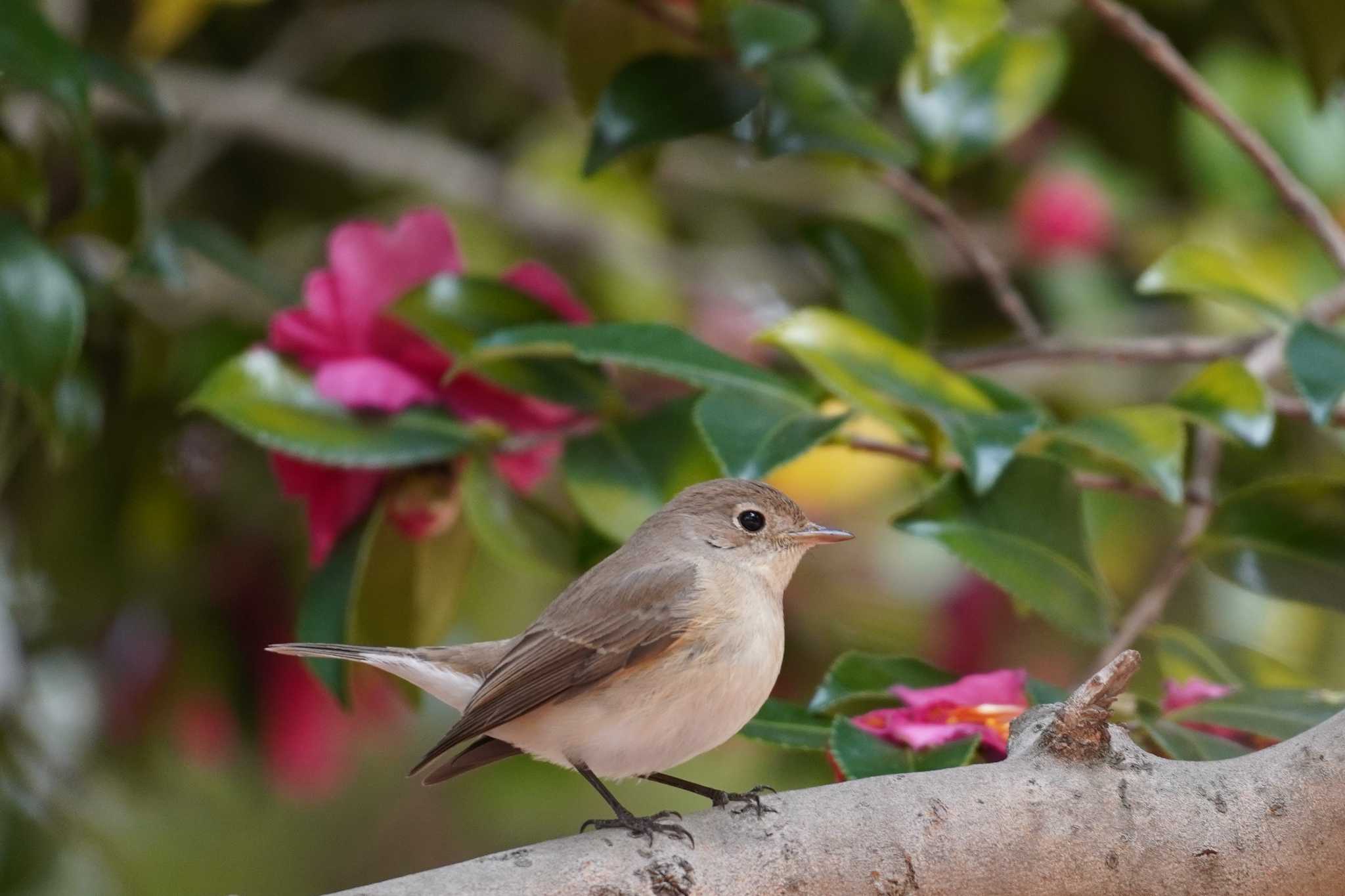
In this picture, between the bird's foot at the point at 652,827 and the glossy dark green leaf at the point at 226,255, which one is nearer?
the bird's foot at the point at 652,827

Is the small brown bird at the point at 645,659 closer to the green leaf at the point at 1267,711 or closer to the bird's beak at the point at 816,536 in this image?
the bird's beak at the point at 816,536

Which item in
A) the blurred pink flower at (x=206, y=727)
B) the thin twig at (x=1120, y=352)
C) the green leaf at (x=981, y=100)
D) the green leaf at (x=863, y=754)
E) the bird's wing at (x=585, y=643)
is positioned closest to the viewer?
the green leaf at (x=863, y=754)

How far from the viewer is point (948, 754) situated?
1.60 m

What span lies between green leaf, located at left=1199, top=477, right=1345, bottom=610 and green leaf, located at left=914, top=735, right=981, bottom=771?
1.89 feet

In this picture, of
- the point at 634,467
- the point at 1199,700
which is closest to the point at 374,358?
the point at 634,467

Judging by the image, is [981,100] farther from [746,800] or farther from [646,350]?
[746,800]

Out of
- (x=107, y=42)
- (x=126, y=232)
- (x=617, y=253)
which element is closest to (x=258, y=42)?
(x=107, y=42)

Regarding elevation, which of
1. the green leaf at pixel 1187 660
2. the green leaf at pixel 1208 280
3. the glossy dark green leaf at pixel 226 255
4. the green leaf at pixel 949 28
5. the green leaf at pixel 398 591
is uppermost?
the green leaf at pixel 949 28

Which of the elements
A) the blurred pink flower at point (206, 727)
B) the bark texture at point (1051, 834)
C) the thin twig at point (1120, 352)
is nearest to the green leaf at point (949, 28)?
the thin twig at point (1120, 352)

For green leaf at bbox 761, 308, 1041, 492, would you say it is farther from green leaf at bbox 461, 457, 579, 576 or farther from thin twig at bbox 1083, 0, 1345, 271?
thin twig at bbox 1083, 0, 1345, 271

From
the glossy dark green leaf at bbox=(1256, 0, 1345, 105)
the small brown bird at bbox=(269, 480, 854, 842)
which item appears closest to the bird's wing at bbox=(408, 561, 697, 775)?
the small brown bird at bbox=(269, 480, 854, 842)

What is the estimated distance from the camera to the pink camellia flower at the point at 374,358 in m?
2.18

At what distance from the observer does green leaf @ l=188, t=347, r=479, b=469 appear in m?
2.02

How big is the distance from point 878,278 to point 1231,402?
0.68 m
